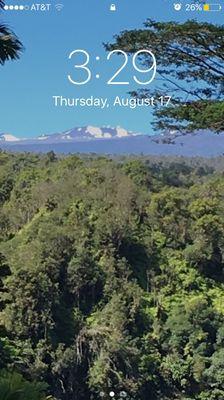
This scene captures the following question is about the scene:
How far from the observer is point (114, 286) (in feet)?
85.3

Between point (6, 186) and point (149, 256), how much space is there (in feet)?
31.1

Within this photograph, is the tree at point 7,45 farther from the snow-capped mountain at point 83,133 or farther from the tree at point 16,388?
the snow-capped mountain at point 83,133

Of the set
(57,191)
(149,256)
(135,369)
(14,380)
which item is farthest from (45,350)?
(14,380)

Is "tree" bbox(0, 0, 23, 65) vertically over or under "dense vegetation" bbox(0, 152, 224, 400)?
over

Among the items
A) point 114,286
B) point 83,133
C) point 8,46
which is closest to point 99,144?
point 83,133

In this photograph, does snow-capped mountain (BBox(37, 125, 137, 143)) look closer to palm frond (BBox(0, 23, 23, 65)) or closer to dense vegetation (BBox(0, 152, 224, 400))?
dense vegetation (BBox(0, 152, 224, 400))

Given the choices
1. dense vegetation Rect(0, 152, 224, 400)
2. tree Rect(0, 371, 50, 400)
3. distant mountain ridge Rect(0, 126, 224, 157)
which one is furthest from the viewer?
distant mountain ridge Rect(0, 126, 224, 157)

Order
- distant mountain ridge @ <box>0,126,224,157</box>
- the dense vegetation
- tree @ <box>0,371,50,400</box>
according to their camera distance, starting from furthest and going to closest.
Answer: distant mountain ridge @ <box>0,126,224,157</box> → the dense vegetation → tree @ <box>0,371,50,400</box>

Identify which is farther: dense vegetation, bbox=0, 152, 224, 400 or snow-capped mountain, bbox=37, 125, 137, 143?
snow-capped mountain, bbox=37, 125, 137, 143

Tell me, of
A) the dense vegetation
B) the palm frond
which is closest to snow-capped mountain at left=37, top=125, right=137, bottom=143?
the dense vegetation

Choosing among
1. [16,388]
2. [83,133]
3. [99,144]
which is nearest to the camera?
[16,388]

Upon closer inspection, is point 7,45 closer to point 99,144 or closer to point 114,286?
point 114,286

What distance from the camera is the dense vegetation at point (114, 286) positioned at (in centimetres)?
2292

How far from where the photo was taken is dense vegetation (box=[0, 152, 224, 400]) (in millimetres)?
22922
